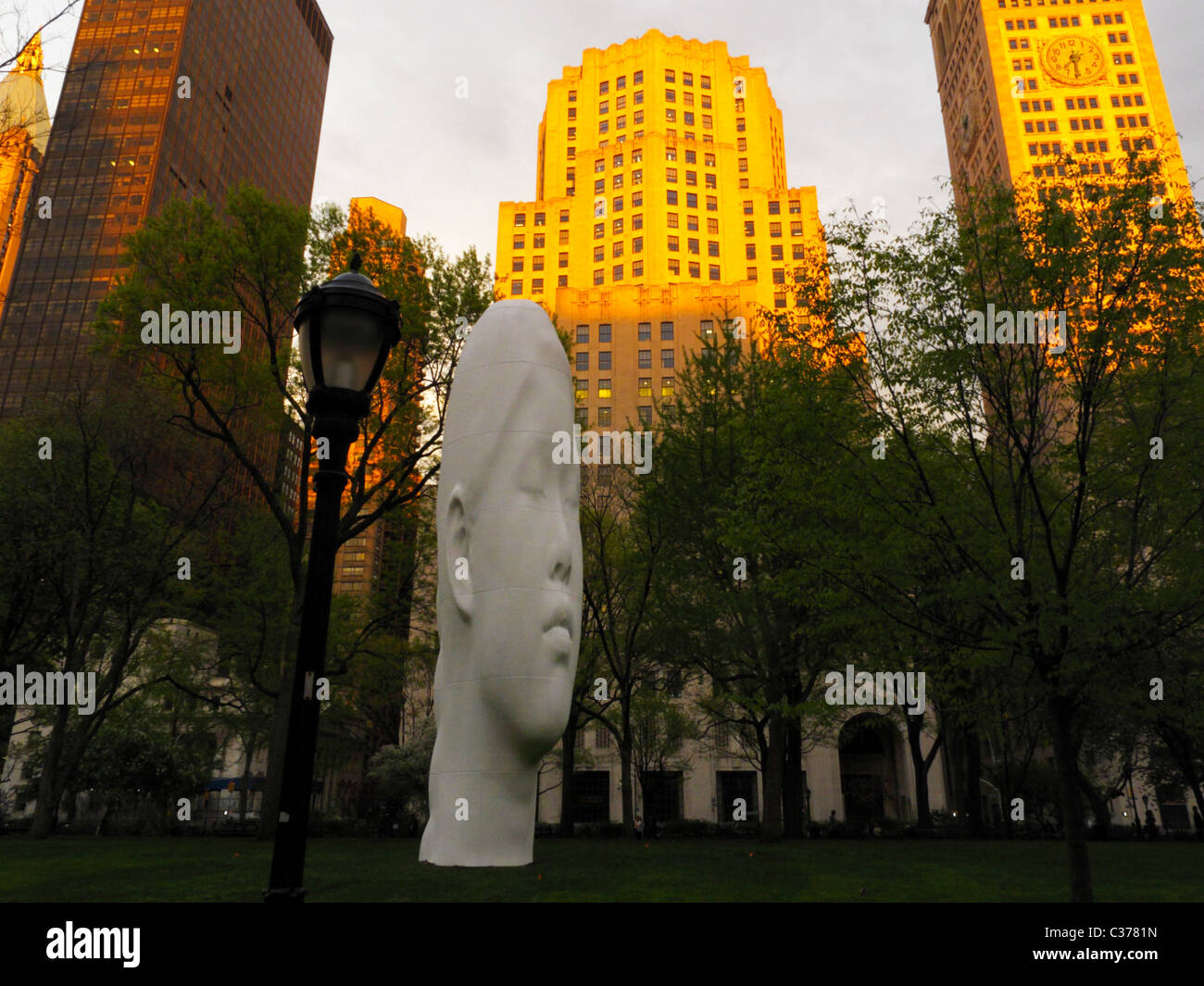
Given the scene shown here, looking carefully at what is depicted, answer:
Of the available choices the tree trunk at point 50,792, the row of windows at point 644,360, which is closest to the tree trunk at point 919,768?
the tree trunk at point 50,792

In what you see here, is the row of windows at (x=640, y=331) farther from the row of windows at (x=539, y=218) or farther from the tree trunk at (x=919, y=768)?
the tree trunk at (x=919, y=768)

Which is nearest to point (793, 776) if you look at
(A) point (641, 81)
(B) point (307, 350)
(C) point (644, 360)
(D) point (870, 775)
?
(B) point (307, 350)

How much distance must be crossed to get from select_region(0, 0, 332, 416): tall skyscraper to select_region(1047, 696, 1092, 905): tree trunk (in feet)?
243

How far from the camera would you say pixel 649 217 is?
86.4 metres

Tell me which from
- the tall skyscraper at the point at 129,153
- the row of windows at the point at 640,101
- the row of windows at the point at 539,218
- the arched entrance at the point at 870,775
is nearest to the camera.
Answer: the arched entrance at the point at 870,775

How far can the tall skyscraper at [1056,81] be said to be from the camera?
101m

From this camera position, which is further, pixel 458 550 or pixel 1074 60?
pixel 1074 60

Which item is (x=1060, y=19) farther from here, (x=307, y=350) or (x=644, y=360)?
(x=307, y=350)

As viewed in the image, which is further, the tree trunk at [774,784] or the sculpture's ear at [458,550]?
the tree trunk at [774,784]

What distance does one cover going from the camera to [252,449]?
106ft

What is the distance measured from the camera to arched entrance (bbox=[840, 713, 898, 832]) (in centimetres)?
5997

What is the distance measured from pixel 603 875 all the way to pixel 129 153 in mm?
100018

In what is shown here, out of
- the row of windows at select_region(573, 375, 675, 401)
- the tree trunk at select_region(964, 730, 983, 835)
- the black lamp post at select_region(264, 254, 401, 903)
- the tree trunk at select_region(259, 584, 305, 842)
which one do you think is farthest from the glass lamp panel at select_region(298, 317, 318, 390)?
the row of windows at select_region(573, 375, 675, 401)

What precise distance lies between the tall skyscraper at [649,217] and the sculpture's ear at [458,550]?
61.4 metres
